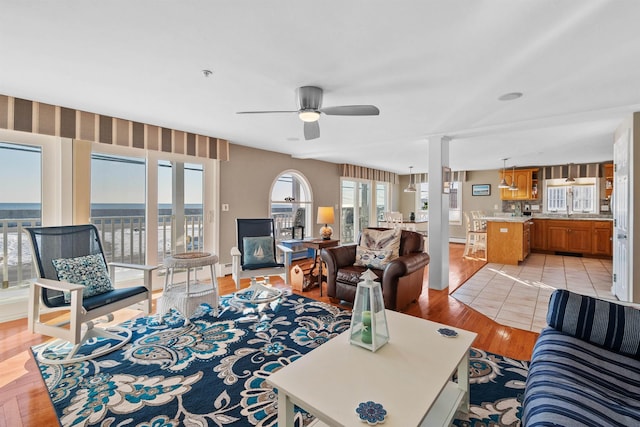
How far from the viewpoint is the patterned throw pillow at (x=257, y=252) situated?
3.75m

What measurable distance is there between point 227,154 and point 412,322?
12.8 feet

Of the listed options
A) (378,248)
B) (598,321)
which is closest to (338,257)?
(378,248)

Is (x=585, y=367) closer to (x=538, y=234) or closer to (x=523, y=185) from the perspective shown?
(x=538, y=234)

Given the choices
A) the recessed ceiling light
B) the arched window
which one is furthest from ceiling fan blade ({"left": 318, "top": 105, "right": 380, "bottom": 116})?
the arched window

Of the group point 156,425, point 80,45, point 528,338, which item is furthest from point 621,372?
point 80,45

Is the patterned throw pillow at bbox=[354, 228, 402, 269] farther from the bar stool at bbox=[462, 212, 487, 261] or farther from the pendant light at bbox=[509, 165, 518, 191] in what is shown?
the pendant light at bbox=[509, 165, 518, 191]

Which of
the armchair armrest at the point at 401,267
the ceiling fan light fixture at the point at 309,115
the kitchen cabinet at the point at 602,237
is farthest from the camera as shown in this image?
the kitchen cabinet at the point at 602,237

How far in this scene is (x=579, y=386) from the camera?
4.17 feet

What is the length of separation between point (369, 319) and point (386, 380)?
0.34m

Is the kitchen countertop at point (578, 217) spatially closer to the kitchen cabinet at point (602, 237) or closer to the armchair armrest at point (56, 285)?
the kitchen cabinet at point (602, 237)

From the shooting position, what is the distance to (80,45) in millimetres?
2000

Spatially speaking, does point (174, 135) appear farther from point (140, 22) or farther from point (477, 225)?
point (477, 225)

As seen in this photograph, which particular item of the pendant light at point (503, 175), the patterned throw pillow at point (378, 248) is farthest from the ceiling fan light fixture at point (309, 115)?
the pendant light at point (503, 175)

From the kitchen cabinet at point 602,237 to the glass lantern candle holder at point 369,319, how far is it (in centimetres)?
738
